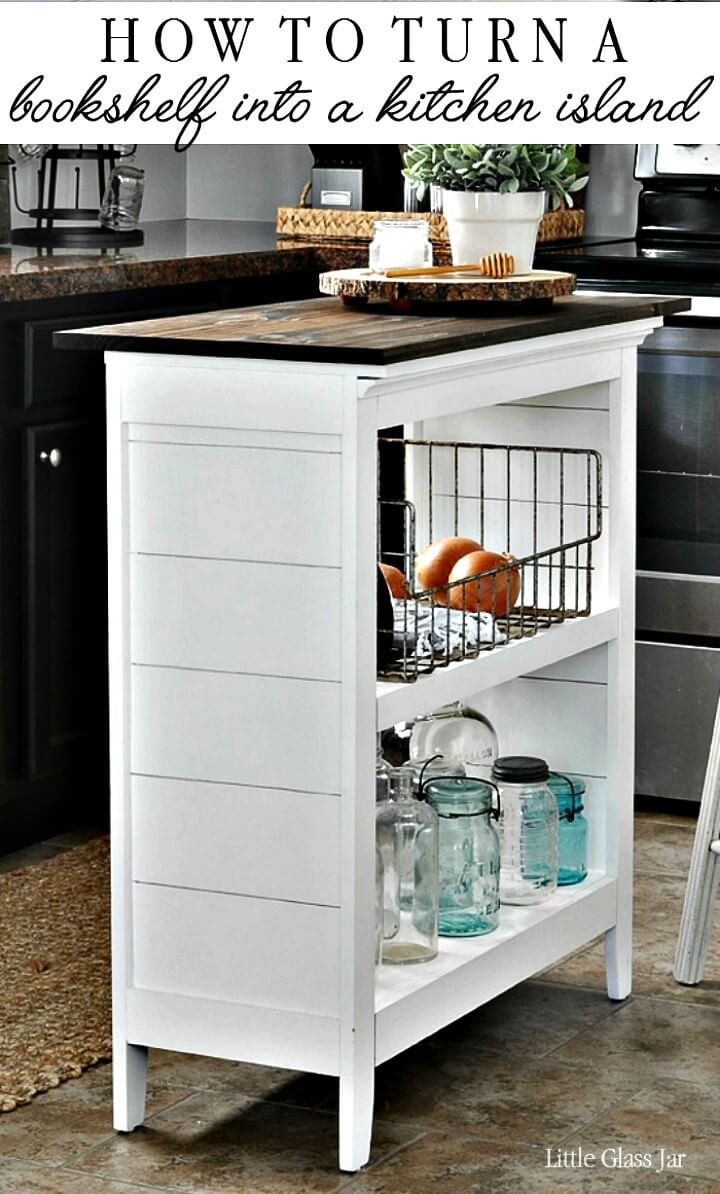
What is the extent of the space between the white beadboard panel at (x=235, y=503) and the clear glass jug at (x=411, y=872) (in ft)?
1.37

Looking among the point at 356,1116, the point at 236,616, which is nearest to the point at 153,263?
the point at 236,616

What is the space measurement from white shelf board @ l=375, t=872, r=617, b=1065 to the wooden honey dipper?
0.85m

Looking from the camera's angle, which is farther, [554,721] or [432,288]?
[554,721]

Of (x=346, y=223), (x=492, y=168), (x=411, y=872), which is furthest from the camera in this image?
(x=346, y=223)

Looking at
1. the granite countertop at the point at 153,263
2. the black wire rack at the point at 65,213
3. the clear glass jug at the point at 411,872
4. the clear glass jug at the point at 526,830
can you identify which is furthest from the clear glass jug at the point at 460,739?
the black wire rack at the point at 65,213

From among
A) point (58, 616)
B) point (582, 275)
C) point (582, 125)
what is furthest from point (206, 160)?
point (58, 616)

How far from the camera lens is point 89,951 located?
2.98 m

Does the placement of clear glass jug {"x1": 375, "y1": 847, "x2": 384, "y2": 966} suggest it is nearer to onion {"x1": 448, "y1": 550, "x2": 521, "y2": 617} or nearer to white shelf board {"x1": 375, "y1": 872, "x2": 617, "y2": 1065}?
white shelf board {"x1": 375, "y1": 872, "x2": 617, "y2": 1065}

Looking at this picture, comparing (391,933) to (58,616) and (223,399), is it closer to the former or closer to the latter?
(223,399)

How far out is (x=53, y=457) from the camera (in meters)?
3.40

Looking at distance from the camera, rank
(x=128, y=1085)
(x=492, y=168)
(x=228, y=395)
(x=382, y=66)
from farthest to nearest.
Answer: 1. (x=382, y=66)
2. (x=492, y=168)
3. (x=128, y=1085)
4. (x=228, y=395)

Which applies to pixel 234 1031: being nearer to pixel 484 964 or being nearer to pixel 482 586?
pixel 484 964

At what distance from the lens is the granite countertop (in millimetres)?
→ 3262

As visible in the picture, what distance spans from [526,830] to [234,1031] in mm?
574
